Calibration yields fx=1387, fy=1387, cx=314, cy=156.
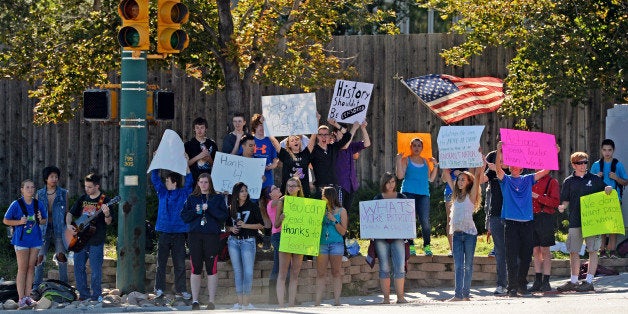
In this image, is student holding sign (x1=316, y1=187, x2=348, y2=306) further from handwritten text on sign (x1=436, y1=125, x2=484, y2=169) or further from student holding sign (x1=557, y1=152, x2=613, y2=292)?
student holding sign (x1=557, y1=152, x2=613, y2=292)

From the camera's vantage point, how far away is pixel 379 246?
16.8m

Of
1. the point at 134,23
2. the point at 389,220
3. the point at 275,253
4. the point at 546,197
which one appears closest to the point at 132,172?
the point at 134,23

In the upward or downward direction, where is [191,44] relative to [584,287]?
upward

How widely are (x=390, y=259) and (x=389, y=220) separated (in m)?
0.53

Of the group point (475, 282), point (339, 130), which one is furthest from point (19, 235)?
point (475, 282)

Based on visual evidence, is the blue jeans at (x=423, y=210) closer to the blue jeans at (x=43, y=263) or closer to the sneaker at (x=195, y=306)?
the sneaker at (x=195, y=306)

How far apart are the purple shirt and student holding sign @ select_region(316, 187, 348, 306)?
131cm

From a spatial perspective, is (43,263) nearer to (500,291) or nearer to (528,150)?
(500,291)

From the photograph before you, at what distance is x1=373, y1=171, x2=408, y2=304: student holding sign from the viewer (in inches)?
658

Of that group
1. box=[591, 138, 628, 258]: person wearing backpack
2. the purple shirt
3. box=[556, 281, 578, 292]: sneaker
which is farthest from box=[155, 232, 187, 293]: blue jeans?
box=[591, 138, 628, 258]: person wearing backpack

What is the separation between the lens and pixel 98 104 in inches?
656

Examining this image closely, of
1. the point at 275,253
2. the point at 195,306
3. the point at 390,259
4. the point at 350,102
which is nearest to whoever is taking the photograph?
the point at 195,306

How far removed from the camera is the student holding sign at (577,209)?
17281 mm

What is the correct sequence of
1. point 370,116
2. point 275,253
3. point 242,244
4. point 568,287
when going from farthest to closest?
point 370,116, point 568,287, point 275,253, point 242,244
